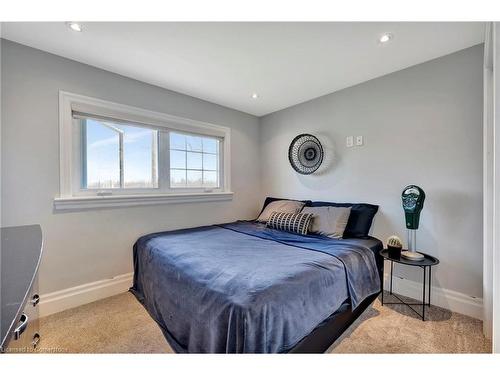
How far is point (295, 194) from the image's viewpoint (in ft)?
10.3

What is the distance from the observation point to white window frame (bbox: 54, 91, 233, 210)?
1914mm

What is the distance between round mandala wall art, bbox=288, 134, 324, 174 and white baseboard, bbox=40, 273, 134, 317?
2.37m

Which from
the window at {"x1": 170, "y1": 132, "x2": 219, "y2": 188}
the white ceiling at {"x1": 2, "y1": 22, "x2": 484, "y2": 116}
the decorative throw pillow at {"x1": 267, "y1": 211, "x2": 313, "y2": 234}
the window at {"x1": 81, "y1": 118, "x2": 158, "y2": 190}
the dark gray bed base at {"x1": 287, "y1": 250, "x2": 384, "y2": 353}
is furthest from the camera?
the window at {"x1": 170, "y1": 132, "x2": 219, "y2": 188}

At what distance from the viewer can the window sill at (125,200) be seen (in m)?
1.91

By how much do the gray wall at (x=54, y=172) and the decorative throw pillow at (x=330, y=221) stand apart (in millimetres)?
1645

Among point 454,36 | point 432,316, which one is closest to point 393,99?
point 454,36

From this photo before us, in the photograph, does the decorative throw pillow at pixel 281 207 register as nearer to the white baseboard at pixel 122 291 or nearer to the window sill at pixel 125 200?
the window sill at pixel 125 200

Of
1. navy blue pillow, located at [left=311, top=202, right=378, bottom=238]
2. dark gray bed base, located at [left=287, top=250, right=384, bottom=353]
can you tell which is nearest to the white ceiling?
navy blue pillow, located at [left=311, top=202, right=378, bottom=238]

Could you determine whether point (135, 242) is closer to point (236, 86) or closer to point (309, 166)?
point (236, 86)

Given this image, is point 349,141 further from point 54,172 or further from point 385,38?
point 54,172

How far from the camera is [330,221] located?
2305 millimetres

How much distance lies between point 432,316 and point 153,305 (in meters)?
2.28

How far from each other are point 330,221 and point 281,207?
2.32ft

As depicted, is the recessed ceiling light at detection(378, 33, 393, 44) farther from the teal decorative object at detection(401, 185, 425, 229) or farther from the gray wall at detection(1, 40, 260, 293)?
the gray wall at detection(1, 40, 260, 293)
